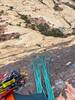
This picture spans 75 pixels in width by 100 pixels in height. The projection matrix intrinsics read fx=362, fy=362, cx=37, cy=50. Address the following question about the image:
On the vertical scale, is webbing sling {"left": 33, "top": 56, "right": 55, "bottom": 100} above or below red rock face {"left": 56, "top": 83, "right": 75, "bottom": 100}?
above

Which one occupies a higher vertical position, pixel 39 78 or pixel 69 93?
pixel 39 78

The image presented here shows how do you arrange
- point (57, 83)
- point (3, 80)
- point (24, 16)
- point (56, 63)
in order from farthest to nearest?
1. point (24, 16)
2. point (56, 63)
3. point (57, 83)
4. point (3, 80)

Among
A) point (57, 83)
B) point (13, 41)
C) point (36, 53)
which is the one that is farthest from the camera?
point (13, 41)

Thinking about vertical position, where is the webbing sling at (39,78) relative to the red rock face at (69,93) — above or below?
above

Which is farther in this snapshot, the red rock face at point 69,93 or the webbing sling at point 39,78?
the webbing sling at point 39,78

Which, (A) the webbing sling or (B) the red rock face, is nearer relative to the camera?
(B) the red rock face

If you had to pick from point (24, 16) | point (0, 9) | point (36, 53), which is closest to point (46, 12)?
point (24, 16)

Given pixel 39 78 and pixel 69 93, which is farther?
pixel 39 78

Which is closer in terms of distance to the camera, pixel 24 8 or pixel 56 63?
pixel 56 63

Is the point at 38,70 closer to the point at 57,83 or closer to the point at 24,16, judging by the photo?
the point at 57,83

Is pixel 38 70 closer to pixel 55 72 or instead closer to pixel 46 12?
pixel 55 72
